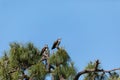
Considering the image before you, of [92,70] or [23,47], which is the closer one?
[92,70]

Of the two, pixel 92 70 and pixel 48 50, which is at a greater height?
pixel 48 50

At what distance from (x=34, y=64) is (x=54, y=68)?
0.44 meters

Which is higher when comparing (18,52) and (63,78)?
(18,52)

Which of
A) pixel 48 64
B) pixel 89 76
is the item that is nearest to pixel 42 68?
pixel 48 64

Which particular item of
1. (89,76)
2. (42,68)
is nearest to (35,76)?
(42,68)

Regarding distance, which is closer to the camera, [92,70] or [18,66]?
[92,70]

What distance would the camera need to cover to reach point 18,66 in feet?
38.0

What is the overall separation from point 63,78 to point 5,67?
1.05 metres

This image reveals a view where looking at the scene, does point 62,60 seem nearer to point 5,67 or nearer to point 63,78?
point 63,78

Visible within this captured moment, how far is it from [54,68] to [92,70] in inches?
30.1

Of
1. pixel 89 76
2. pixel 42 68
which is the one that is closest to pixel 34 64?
pixel 42 68

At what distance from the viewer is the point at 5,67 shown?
1152 cm

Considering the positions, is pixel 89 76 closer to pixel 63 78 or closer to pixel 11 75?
Answer: pixel 63 78

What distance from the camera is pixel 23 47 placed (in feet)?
38.5
